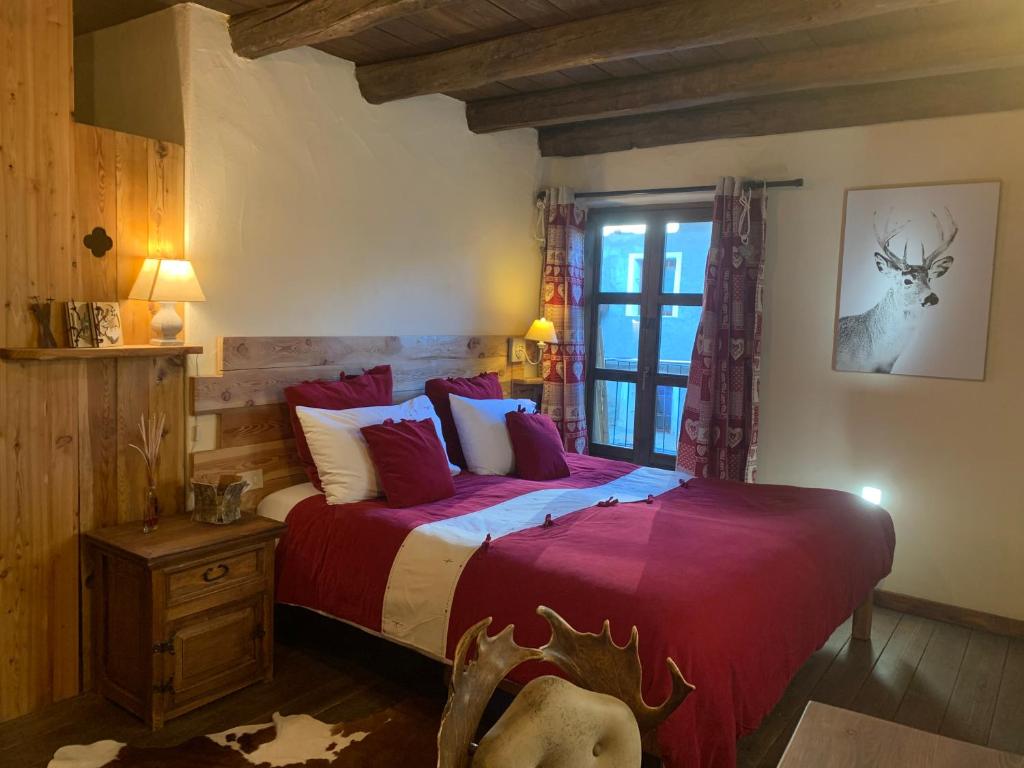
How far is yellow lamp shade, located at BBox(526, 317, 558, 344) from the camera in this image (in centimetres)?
461

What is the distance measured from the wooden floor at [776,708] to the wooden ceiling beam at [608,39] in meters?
2.32

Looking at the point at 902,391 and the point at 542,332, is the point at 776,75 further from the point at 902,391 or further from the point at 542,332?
the point at 542,332

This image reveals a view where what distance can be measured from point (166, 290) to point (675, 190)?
8.83 ft

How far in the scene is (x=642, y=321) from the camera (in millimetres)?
4699

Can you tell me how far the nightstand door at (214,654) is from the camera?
262 centimetres

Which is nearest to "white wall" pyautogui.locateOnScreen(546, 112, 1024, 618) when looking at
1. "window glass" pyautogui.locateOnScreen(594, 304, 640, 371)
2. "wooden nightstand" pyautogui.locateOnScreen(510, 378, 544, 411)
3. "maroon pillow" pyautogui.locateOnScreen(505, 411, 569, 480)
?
"window glass" pyautogui.locateOnScreen(594, 304, 640, 371)

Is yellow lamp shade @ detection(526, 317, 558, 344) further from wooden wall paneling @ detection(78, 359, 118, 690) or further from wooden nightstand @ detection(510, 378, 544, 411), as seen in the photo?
wooden wall paneling @ detection(78, 359, 118, 690)

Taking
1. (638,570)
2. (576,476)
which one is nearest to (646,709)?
(638,570)

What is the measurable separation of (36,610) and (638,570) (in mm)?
1995

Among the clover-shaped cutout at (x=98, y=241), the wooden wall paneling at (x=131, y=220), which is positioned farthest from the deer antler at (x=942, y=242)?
the clover-shaped cutout at (x=98, y=241)

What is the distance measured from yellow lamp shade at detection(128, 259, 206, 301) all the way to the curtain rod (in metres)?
2.45

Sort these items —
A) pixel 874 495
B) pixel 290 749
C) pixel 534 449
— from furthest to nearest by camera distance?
1. pixel 874 495
2. pixel 534 449
3. pixel 290 749

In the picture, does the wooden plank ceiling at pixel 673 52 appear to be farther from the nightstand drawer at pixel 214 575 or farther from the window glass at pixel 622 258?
the nightstand drawer at pixel 214 575

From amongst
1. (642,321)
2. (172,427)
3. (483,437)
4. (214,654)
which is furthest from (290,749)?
(642,321)
